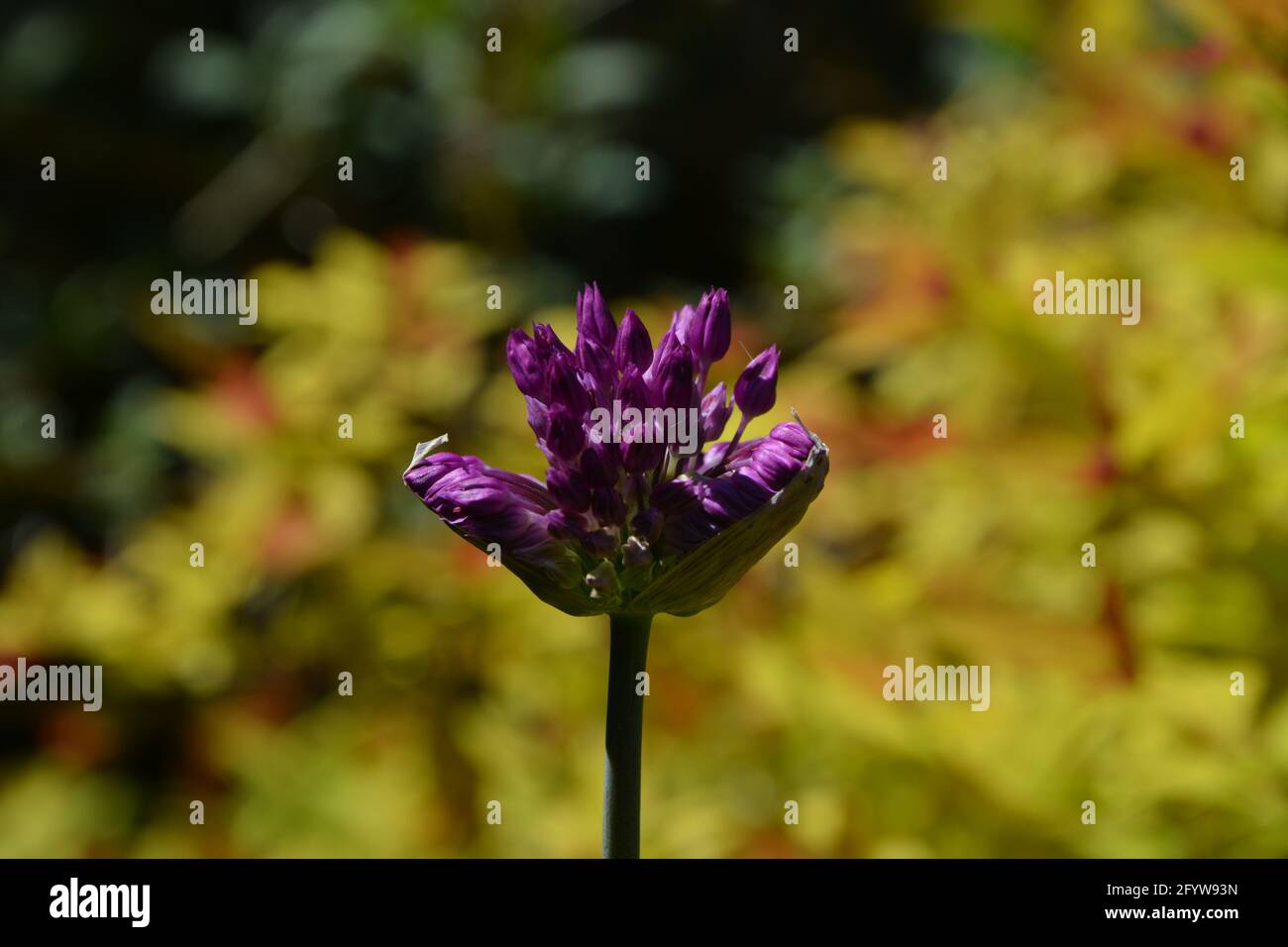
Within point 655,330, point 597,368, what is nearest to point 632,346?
point 597,368

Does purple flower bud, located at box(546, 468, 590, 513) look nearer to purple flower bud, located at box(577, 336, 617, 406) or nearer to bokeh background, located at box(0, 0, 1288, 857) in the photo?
purple flower bud, located at box(577, 336, 617, 406)

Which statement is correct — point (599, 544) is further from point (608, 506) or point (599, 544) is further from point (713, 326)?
point (713, 326)

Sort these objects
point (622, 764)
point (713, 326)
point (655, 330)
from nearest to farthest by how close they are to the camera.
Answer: point (622, 764) < point (713, 326) < point (655, 330)

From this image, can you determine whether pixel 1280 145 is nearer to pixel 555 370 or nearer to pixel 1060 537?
pixel 1060 537

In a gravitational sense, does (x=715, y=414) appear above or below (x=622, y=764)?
above

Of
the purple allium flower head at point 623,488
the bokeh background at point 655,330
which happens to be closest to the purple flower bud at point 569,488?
the purple allium flower head at point 623,488

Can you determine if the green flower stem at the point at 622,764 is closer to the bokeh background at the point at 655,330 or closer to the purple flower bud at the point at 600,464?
the purple flower bud at the point at 600,464

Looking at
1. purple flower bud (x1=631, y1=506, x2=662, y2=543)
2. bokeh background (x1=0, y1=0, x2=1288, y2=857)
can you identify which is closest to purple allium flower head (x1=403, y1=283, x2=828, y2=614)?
purple flower bud (x1=631, y1=506, x2=662, y2=543)

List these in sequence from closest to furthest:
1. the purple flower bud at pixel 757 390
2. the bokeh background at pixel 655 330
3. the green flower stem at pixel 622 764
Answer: the green flower stem at pixel 622 764 → the purple flower bud at pixel 757 390 → the bokeh background at pixel 655 330
